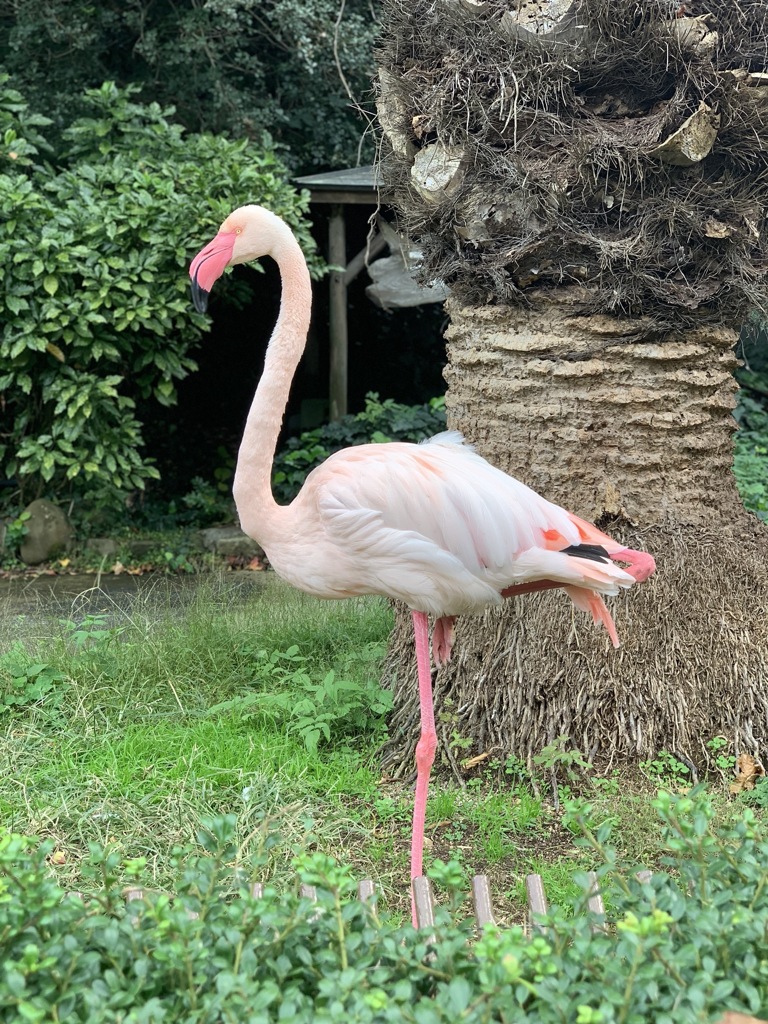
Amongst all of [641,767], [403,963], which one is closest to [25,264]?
[641,767]

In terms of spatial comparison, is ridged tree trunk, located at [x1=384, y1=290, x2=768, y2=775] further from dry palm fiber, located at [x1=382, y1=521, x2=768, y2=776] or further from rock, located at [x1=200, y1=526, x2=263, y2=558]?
rock, located at [x1=200, y1=526, x2=263, y2=558]

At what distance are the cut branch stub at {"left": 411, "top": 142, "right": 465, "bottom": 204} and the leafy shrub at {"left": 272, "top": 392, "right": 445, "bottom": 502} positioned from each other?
4.93m

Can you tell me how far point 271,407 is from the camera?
340 centimetres

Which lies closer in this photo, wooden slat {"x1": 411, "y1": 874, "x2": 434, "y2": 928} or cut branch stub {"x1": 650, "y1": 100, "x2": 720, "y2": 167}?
wooden slat {"x1": 411, "y1": 874, "x2": 434, "y2": 928}

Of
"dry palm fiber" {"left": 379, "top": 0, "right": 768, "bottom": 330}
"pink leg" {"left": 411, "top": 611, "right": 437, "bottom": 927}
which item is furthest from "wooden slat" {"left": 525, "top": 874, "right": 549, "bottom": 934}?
"dry palm fiber" {"left": 379, "top": 0, "right": 768, "bottom": 330}

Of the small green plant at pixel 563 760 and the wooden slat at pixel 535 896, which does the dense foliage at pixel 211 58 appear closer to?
the small green plant at pixel 563 760

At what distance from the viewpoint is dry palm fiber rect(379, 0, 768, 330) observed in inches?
159

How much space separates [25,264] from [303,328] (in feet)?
16.8

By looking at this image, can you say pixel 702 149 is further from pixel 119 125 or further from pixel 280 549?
pixel 119 125

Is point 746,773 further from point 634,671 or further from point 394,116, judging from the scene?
point 394,116

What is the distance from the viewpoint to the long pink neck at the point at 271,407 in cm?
335

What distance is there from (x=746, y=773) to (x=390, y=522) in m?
1.86

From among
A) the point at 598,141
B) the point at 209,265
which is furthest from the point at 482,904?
the point at 598,141

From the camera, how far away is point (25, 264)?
789cm
